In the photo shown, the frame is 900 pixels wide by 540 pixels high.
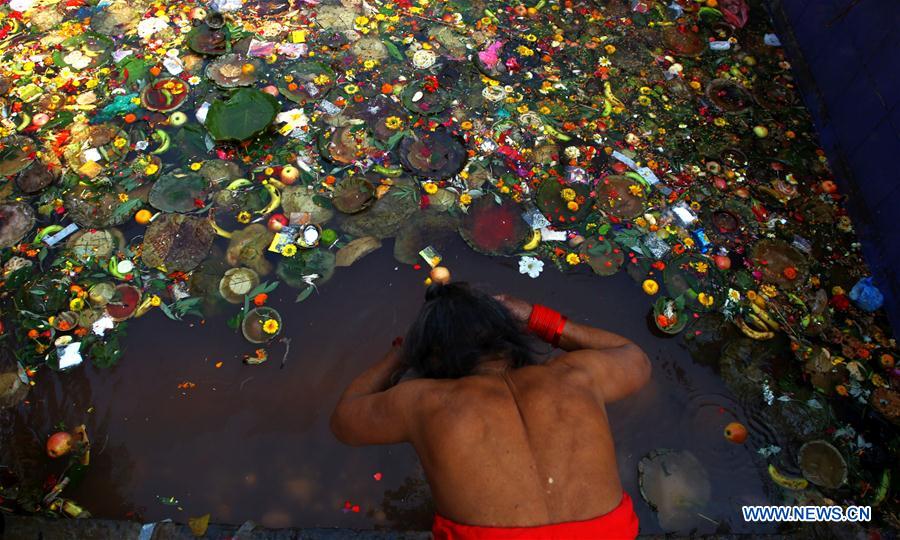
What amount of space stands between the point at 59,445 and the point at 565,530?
9.88ft

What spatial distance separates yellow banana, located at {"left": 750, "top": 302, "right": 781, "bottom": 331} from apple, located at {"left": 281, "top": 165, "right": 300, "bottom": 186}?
3.46 meters

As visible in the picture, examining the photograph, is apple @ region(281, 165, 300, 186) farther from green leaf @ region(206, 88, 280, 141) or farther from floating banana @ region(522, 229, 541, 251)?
floating banana @ region(522, 229, 541, 251)

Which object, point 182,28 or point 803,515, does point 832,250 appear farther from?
point 182,28

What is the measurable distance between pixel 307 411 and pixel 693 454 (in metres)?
2.40

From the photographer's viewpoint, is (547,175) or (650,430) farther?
(547,175)

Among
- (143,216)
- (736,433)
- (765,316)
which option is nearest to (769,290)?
(765,316)

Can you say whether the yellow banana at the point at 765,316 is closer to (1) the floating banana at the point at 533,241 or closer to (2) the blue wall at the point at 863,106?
(2) the blue wall at the point at 863,106

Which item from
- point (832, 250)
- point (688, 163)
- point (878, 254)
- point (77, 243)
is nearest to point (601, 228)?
point (688, 163)

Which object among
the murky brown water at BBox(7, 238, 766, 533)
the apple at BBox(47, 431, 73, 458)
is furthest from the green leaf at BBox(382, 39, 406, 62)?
the apple at BBox(47, 431, 73, 458)

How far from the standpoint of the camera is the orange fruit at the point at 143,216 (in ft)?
12.5

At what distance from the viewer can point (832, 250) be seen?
384 cm

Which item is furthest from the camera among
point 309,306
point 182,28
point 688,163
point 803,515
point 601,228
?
point 182,28

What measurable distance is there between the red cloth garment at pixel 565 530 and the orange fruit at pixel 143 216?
125 inches

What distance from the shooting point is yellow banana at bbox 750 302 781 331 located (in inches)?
138
